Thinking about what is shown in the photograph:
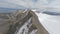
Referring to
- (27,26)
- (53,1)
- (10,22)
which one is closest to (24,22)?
(27,26)

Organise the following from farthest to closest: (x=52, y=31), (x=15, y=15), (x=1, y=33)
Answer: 1. (x=15, y=15)
2. (x=1, y=33)
3. (x=52, y=31)

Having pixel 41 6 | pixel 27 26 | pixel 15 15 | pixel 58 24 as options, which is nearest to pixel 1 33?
pixel 15 15

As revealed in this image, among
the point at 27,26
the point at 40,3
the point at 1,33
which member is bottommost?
the point at 1,33

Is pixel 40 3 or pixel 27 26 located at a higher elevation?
pixel 40 3

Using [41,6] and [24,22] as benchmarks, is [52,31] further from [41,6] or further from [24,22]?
[41,6]

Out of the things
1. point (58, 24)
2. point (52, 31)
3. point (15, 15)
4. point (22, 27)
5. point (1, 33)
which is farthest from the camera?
point (15, 15)

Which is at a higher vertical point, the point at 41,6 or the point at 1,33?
the point at 41,6

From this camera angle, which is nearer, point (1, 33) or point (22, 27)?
point (22, 27)

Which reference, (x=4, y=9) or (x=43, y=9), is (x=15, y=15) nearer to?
(x=4, y=9)

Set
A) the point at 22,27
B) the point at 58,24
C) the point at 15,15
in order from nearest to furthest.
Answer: the point at 58,24, the point at 22,27, the point at 15,15
